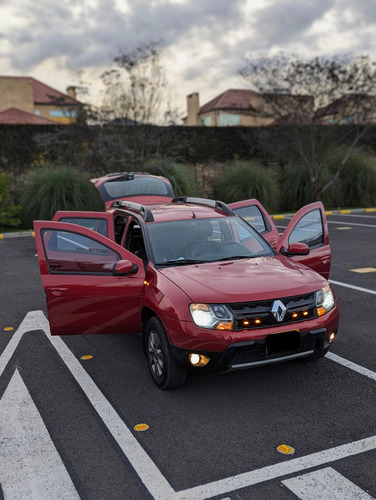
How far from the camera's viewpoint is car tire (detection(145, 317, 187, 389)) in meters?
4.27

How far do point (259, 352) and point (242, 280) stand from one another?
663 millimetres

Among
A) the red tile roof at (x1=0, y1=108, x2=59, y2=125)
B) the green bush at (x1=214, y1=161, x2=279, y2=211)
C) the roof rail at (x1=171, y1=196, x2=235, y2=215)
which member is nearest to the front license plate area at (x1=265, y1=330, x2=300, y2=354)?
the roof rail at (x1=171, y1=196, x2=235, y2=215)

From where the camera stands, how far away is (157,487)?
3.12m

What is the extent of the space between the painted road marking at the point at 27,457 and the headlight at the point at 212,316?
1.45 m

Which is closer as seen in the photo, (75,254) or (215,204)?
(75,254)

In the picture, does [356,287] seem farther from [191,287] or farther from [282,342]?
[191,287]

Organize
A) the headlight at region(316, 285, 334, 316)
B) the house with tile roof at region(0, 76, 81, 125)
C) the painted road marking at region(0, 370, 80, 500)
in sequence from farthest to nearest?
1. the house with tile roof at region(0, 76, 81, 125)
2. the headlight at region(316, 285, 334, 316)
3. the painted road marking at region(0, 370, 80, 500)

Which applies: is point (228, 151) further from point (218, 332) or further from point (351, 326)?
point (218, 332)

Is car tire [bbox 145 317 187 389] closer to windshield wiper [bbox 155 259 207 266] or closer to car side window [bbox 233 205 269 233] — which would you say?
windshield wiper [bbox 155 259 207 266]

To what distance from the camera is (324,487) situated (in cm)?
307

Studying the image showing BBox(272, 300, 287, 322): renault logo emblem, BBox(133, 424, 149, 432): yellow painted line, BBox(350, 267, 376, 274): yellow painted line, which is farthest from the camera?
BBox(350, 267, 376, 274): yellow painted line

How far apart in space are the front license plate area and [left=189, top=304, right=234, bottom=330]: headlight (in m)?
0.35

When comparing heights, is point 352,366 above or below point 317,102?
below

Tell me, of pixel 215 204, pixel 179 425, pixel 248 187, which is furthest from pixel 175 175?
pixel 179 425
